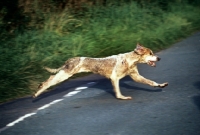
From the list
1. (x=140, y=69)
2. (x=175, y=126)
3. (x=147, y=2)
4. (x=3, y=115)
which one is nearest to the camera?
(x=175, y=126)

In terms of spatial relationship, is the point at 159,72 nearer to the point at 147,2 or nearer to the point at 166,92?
the point at 166,92

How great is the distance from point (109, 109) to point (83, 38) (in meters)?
5.49

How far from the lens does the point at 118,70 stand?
8172 mm

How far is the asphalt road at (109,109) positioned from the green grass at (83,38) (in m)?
0.83

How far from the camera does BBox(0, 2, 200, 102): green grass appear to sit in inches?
390

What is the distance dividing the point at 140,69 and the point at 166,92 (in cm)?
242

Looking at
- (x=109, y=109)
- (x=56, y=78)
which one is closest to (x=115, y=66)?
(x=109, y=109)

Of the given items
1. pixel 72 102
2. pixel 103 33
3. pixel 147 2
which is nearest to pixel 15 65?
pixel 72 102

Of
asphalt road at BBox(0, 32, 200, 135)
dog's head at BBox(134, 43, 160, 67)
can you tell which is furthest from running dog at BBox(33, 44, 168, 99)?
asphalt road at BBox(0, 32, 200, 135)

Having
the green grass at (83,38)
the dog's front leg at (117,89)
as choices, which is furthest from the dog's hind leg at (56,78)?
the green grass at (83,38)

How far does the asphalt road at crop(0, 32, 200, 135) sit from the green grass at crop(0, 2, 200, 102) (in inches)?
32.6

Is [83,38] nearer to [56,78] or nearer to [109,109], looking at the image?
[56,78]

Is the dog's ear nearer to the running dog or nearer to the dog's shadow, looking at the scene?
the running dog

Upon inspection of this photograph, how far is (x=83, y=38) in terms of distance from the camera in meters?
12.9
